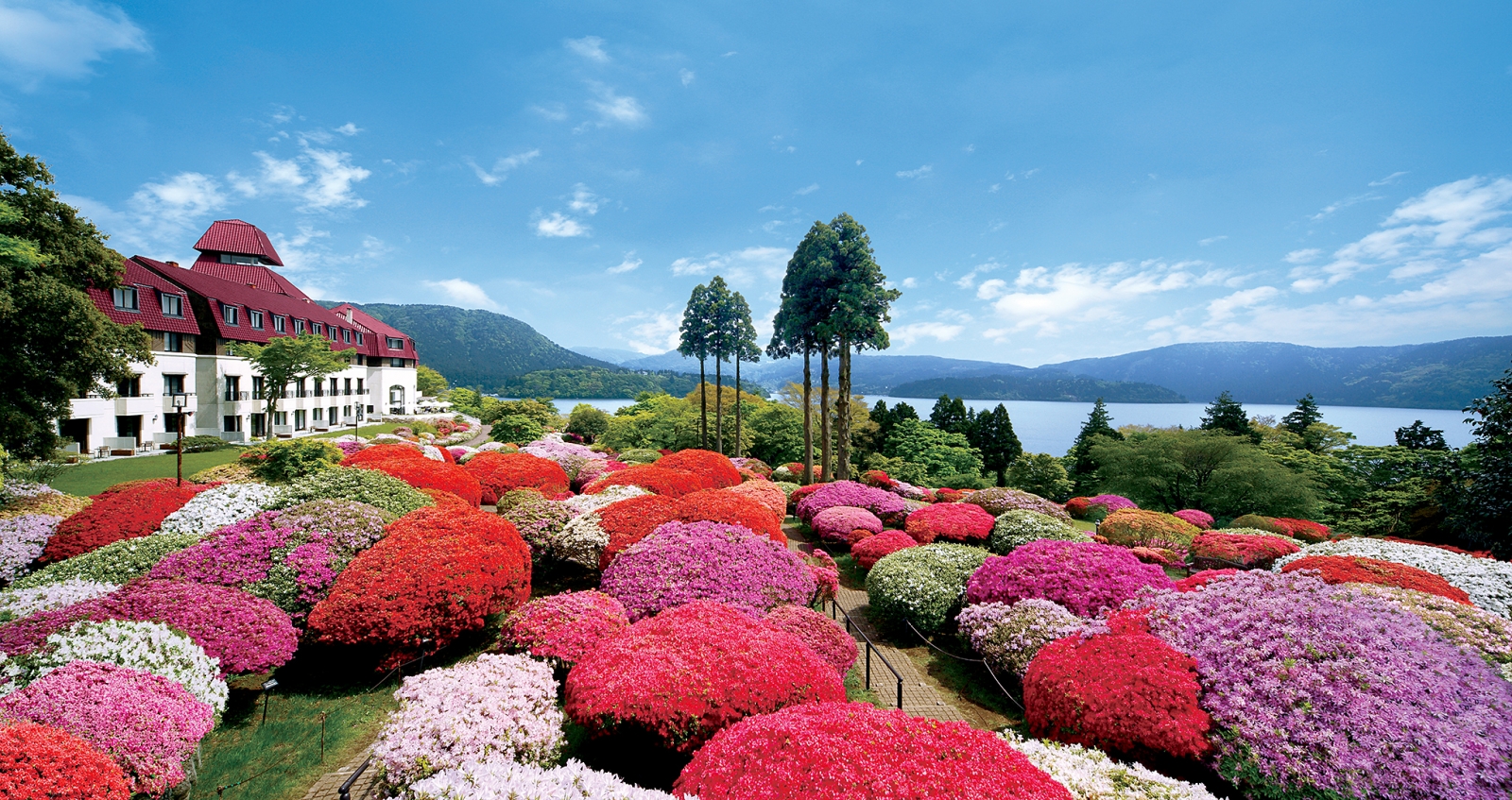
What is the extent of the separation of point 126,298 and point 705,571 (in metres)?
34.4

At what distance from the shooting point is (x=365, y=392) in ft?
150

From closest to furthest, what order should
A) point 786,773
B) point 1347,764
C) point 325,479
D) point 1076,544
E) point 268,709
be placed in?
1. point 786,773
2. point 1347,764
3. point 268,709
4. point 1076,544
5. point 325,479

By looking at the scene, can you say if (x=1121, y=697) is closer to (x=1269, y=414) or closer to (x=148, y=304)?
(x=148, y=304)

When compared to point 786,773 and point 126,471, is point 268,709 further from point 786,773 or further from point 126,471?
point 126,471

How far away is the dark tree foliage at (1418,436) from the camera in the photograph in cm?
2714

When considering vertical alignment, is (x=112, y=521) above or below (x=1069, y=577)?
above

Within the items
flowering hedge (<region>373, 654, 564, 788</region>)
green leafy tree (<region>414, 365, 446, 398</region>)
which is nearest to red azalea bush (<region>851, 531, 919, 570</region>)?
flowering hedge (<region>373, 654, 564, 788</region>)

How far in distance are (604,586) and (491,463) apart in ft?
33.2

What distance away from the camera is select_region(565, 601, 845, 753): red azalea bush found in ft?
16.7

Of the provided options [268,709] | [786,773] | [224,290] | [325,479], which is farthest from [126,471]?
[786,773]

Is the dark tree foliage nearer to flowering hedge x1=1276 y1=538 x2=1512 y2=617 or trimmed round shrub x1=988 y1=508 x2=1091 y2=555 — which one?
flowering hedge x1=1276 y1=538 x2=1512 y2=617

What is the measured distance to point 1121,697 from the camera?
5461 mm

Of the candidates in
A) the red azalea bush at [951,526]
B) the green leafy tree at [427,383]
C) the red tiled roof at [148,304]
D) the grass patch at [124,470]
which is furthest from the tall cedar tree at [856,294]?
the green leafy tree at [427,383]

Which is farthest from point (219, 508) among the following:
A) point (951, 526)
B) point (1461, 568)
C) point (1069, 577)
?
point (1461, 568)
